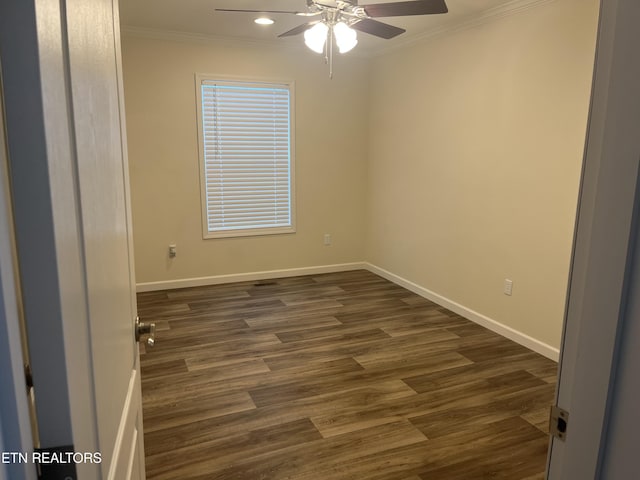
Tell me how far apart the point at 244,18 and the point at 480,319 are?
3.41 metres

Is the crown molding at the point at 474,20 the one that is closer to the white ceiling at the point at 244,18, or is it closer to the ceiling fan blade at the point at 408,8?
the white ceiling at the point at 244,18

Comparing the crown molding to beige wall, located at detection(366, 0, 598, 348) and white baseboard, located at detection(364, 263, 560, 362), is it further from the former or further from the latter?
white baseboard, located at detection(364, 263, 560, 362)

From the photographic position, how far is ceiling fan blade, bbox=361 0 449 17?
8.46ft

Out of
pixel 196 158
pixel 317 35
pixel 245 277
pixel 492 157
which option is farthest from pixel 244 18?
pixel 245 277

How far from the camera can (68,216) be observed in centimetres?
58

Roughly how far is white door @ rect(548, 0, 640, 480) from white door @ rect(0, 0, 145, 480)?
2.79 ft

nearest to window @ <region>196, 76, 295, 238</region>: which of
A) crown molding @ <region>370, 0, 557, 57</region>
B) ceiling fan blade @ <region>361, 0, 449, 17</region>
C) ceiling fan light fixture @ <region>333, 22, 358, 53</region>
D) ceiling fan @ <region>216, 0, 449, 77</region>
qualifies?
crown molding @ <region>370, 0, 557, 57</region>

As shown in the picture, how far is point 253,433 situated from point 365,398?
2.44ft

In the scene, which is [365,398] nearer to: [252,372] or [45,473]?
[252,372]

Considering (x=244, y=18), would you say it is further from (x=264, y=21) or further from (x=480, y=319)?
(x=480, y=319)

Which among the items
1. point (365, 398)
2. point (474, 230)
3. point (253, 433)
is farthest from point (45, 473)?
point (474, 230)

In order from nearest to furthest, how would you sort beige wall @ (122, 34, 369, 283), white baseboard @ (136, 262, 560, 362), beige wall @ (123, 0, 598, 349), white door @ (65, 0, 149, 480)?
white door @ (65, 0, 149, 480)
beige wall @ (123, 0, 598, 349)
white baseboard @ (136, 262, 560, 362)
beige wall @ (122, 34, 369, 283)

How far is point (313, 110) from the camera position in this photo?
532cm

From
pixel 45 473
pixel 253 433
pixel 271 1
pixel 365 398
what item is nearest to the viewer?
pixel 45 473
